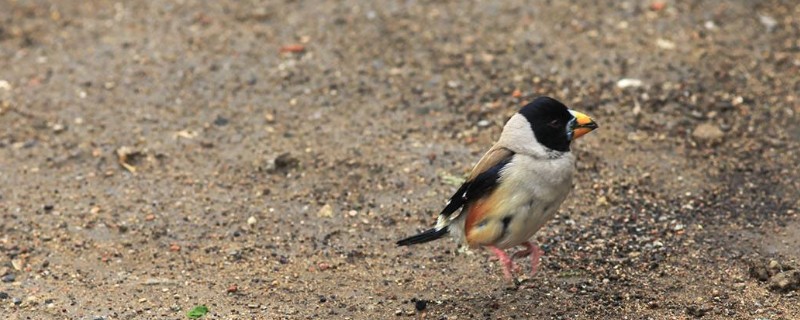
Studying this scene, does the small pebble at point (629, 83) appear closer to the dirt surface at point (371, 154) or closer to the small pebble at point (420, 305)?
the dirt surface at point (371, 154)

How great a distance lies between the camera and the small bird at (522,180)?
18.3ft

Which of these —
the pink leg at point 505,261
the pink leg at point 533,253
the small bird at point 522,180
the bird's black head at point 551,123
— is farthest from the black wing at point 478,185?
Result: the pink leg at point 533,253

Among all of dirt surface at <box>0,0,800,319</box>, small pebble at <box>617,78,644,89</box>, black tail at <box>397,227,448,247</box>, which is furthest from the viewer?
small pebble at <box>617,78,644,89</box>

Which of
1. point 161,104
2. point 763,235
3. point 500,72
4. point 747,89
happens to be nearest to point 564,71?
point 500,72

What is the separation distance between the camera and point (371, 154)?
24.7ft

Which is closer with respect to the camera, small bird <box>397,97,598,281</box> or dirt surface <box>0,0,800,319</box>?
small bird <box>397,97,598,281</box>

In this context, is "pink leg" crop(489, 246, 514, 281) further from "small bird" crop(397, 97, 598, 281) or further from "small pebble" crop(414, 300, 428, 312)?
"small pebble" crop(414, 300, 428, 312)

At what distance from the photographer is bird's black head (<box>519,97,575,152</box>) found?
A: 5664 millimetres

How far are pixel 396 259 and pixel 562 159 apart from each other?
4.26 ft

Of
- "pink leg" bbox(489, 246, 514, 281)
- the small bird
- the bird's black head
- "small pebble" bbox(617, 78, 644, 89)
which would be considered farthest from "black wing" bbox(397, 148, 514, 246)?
"small pebble" bbox(617, 78, 644, 89)

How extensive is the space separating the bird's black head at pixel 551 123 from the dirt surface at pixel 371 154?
864 mm

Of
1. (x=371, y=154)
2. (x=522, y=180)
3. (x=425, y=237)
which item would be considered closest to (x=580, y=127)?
(x=522, y=180)

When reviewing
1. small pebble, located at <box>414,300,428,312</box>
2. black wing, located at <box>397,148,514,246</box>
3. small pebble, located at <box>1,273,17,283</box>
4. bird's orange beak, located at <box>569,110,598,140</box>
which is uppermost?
bird's orange beak, located at <box>569,110,598,140</box>

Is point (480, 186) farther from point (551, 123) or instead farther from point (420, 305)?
point (420, 305)
